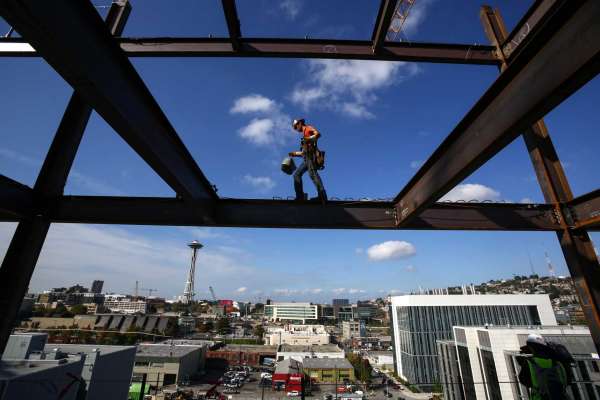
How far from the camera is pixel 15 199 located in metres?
4.90

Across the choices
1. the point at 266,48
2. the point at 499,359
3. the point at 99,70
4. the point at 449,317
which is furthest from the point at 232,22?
the point at 449,317

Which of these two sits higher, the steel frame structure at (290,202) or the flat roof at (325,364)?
the steel frame structure at (290,202)

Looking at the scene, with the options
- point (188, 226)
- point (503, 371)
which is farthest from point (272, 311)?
point (188, 226)

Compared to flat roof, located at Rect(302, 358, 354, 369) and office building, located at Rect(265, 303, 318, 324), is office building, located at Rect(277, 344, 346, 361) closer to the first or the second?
flat roof, located at Rect(302, 358, 354, 369)

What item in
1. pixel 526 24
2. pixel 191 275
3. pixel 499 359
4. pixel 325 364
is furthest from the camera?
pixel 191 275

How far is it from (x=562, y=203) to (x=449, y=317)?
50123mm

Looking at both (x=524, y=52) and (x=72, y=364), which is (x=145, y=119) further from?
(x=72, y=364)

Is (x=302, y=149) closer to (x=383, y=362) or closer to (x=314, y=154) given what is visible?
(x=314, y=154)

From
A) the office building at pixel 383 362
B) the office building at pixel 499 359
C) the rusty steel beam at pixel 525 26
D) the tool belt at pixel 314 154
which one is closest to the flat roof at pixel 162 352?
the office building at pixel 499 359

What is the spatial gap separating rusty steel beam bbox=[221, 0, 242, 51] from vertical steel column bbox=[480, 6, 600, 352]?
544cm

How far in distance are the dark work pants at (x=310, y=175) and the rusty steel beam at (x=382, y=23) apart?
250 centimetres

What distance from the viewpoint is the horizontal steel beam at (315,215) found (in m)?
6.14

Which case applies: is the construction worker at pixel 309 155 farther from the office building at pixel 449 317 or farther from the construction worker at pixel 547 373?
the office building at pixel 449 317

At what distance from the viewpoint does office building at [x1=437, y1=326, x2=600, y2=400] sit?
18.8 metres
